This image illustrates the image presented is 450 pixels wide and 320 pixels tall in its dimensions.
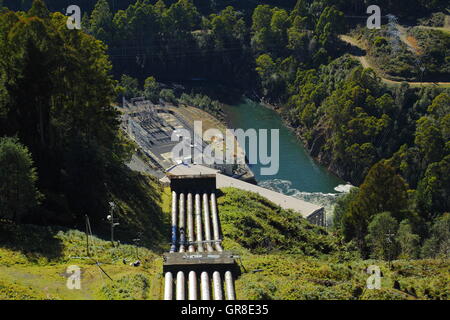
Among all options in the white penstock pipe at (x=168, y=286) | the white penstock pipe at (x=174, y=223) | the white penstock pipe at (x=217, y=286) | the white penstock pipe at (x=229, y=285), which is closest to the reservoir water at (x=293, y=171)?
the white penstock pipe at (x=174, y=223)

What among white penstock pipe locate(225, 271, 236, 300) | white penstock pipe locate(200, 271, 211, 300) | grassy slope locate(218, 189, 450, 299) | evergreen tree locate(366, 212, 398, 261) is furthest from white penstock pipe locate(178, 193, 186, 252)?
evergreen tree locate(366, 212, 398, 261)

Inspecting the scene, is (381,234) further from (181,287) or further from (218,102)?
(218,102)

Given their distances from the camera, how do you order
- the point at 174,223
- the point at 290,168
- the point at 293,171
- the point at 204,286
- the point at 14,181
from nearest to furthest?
the point at 204,286 < the point at 14,181 < the point at 174,223 < the point at 293,171 < the point at 290,168

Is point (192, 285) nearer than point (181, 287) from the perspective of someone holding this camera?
No

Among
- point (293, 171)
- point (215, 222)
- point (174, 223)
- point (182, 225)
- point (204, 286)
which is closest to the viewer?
point (204, 286)

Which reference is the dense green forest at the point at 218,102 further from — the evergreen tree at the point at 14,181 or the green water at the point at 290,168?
the green water at the point at 290,168

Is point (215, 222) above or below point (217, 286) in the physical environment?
above

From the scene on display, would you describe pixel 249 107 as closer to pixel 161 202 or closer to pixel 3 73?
pixel 161 202

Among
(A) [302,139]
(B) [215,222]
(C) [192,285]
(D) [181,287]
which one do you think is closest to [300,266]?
(C) [192,285]
